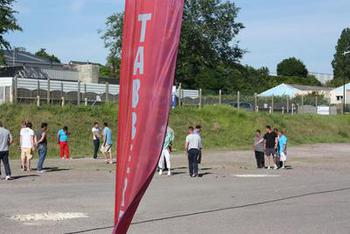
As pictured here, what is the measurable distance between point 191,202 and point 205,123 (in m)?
29.5

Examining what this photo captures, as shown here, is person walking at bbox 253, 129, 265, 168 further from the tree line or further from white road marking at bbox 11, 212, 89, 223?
the tree line

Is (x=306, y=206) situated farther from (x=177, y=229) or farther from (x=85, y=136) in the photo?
(x=85, y=136)

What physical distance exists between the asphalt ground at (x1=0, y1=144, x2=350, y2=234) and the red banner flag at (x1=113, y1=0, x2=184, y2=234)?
16.2ft

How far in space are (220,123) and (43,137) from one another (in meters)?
23.9

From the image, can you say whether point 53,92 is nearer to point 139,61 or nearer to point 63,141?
point 63,141

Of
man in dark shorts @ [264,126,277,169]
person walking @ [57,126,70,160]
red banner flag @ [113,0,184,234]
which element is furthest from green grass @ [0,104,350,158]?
red banner flag @ [113,0,184,234]

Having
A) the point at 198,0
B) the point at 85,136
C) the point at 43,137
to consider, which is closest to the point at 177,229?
the point at 43,137

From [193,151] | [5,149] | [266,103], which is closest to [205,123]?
[266,103]

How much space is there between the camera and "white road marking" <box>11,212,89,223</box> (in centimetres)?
1088

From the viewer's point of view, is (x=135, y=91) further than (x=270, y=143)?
No

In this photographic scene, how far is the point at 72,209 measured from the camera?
39.8 feet

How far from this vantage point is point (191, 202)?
Answer: 13.3 meters

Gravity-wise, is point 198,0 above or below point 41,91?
above

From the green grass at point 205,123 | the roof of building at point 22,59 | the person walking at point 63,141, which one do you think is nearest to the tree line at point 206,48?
the roof of building at point 22,59
